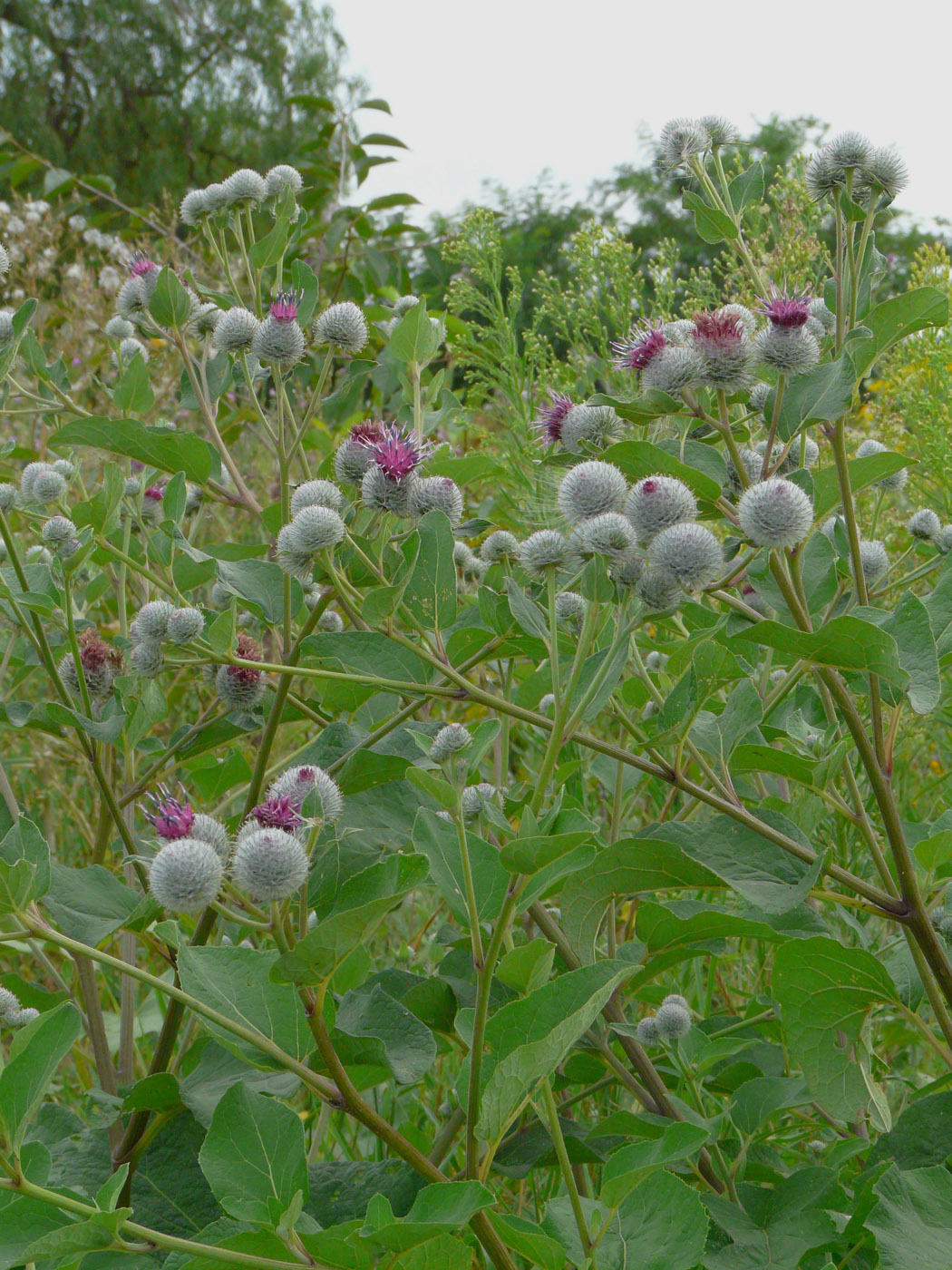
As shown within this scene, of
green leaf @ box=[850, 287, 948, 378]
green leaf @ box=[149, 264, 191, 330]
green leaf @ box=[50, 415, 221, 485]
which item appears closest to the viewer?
green leaf @ box=[850, 287, 948, 378]

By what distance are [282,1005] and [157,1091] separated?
404mm

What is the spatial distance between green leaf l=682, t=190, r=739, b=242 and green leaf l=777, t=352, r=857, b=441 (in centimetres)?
27

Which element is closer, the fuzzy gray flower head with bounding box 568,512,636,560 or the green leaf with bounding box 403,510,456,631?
the fuzzy gray flower head with bounding box 568,512,636,560

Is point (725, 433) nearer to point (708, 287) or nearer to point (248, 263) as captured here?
point (248, 263)

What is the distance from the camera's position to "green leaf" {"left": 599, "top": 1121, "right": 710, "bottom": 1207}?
110 centimetres

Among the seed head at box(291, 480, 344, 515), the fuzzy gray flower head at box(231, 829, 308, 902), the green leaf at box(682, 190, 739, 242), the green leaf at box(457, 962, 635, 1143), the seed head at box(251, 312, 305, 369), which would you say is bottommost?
the green leaf at box(457, 962, 635, 1143)

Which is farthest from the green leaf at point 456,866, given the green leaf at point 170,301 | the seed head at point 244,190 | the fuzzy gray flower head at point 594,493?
the seed head at point 244,190

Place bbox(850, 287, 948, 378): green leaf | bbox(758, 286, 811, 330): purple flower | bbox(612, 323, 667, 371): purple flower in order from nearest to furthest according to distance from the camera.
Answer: bbox(850, 287, 948, 378): green leaf, bbox(758, 286, 811, 330): purple flower, bbox(612, 323, 667, 371): purple flower

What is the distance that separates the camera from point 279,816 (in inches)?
49.3

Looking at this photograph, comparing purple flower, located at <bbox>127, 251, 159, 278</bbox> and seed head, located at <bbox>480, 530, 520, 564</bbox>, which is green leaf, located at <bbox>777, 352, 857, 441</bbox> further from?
purple flower, located at <bbox>127, 251, 159, 278</bbox>

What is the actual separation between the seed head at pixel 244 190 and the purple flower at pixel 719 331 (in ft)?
3.91

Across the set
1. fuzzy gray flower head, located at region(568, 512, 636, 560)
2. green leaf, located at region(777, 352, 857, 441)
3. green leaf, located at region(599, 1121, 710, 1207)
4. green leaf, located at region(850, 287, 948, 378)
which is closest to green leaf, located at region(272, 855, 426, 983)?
green leaf, located at region(599, 1121, 710, 1207)

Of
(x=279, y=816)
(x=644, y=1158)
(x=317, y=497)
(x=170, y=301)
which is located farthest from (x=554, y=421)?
(x=644, y=1158)

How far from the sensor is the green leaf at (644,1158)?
1.10 metres
